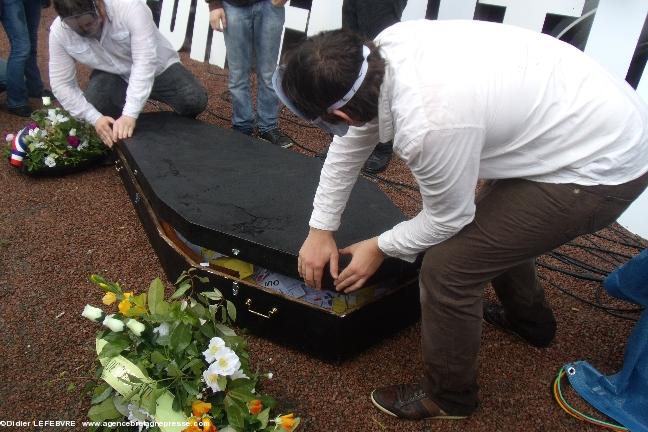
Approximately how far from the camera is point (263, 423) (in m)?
1.34

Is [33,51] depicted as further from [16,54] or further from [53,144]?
[53,144]

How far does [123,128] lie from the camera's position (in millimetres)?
2693

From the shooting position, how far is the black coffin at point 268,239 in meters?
1.74

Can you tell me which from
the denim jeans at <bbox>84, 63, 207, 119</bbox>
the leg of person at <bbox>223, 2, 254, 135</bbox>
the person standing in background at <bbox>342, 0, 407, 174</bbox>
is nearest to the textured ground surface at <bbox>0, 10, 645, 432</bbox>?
the denim jeans at <bbox>84, 63, 207, 119</bbox>

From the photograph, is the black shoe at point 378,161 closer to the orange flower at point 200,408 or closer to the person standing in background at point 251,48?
the person standing in background at point 251,48

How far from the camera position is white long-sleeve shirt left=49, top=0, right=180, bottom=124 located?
2828 mm

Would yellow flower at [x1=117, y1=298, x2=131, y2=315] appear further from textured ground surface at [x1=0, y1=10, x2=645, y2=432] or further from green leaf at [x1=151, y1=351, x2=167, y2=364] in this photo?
textured ground surface at [x1=0, y1=10, x2=645, y2=432]

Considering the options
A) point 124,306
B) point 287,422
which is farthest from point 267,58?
point 287,422

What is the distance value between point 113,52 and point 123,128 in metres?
0.61

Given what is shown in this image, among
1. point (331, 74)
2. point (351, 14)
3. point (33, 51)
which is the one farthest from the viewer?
point (33, 51)

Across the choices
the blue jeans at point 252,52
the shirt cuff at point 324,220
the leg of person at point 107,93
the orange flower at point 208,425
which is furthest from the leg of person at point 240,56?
the orange flower at point 208,425

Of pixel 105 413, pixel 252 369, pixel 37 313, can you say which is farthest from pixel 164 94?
pixel 105 413

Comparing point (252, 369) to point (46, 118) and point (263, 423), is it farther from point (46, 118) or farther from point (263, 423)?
point (46, 118)

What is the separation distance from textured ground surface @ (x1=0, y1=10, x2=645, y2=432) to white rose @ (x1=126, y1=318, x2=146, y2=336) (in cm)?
45
